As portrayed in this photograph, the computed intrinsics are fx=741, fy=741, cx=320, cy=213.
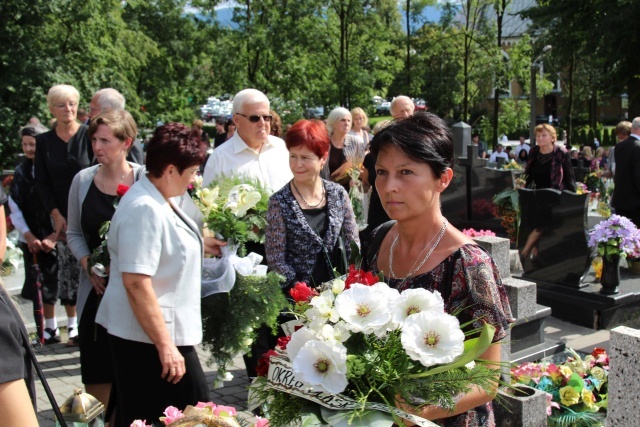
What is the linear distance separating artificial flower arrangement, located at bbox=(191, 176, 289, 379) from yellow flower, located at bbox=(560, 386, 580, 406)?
5.92 ft

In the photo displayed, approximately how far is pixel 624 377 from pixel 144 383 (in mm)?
2174

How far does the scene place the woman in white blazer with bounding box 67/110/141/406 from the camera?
4.12 metres

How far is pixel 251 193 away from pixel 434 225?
8.23 ft

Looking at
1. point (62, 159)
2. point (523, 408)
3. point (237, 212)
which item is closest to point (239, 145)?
point (237, 212)

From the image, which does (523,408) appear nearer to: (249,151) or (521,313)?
(521,313)

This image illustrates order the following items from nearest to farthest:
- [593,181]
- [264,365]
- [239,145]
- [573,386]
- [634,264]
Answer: [264,365], [573,386], [239,145], [634,264], [593,181]

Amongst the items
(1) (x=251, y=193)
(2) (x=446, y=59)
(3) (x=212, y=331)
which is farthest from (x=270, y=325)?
(2) (x=446, y=59)

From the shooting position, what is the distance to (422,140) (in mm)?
2262

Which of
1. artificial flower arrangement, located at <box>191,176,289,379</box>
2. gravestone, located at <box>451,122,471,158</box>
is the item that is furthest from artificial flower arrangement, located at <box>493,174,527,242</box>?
artificial flower arrangement, located at <box>191,176,289,379</box>

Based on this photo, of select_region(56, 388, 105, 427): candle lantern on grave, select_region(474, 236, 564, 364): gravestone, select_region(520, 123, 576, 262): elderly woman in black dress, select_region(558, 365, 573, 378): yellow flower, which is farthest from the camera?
select_region(520, 123, 576, 262): elderly woman in black dress

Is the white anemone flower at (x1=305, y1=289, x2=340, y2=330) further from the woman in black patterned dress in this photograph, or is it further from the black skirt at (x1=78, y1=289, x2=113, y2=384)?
the black skirt at (x1=78, y1=289, x2=113, y2=384)

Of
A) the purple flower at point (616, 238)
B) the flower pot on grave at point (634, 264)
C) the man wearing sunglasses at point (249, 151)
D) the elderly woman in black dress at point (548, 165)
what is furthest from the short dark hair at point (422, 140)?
the elderly woman in black dress at point (548, 165)

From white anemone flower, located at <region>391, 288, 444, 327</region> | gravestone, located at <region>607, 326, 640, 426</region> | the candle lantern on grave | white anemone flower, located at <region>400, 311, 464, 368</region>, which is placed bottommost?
gravestone, located at <region>607, 326, 640, 426</region>

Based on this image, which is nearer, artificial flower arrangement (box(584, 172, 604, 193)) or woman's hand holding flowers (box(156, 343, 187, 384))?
woman's hand holding flowers (box(156, 343, 187, 384))
